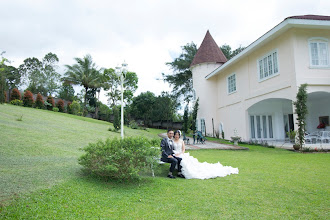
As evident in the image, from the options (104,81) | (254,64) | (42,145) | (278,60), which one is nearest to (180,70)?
(104,81)

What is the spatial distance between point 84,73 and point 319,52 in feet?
106

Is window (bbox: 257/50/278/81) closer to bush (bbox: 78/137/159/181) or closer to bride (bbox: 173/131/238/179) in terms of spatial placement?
bride (bbox: 173/131/238/179)

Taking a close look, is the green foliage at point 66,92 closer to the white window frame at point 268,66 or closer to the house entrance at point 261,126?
the house entrance at point 261,126

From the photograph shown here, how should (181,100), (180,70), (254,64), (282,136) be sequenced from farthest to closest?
(181,100), (180,70), (282,136), (254,64)

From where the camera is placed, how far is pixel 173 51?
33750mm

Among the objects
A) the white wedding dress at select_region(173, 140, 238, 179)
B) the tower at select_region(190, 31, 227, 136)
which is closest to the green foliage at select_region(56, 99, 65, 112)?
the tower at select_region(190, 31, 227, 136)

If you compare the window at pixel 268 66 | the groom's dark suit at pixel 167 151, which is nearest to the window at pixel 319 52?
the window at pixel 268 66

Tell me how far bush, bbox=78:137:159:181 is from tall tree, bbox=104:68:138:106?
1382 inches

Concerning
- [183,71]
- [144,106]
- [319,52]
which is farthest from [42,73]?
[319,52]

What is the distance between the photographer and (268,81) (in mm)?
14195

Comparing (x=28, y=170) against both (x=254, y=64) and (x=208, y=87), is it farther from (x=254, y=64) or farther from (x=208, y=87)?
Result: (x=208, y=87)

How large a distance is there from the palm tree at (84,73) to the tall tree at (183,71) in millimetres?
11721

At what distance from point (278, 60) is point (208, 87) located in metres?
9.74

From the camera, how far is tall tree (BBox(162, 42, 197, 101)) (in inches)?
1238
